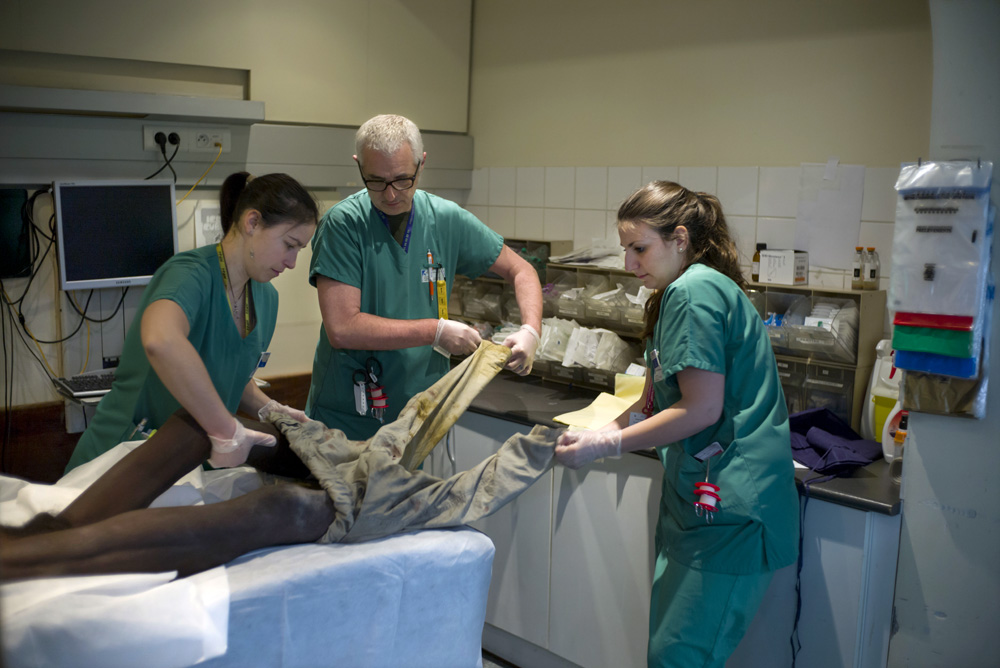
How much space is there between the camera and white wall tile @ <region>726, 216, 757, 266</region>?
2.67 m

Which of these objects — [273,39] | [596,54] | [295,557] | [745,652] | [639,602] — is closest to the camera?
[295,557]

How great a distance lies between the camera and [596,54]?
3.12 meters

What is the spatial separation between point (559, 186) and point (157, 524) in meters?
2.32

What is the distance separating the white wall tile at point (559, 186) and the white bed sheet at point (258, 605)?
6.38 feet

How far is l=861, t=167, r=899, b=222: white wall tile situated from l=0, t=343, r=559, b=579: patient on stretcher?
138 cm

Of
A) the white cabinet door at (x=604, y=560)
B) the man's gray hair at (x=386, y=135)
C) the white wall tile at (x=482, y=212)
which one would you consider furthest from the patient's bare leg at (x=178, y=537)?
the white wall tile at (x=482, y=212)

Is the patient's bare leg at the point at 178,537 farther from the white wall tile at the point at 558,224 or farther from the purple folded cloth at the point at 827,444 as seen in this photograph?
the white wall tile at the point at 558,224

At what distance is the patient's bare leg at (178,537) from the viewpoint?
1.19 meters

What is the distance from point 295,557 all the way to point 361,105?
89.0 inches

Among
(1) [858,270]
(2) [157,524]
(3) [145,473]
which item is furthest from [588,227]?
(2) [157,524]

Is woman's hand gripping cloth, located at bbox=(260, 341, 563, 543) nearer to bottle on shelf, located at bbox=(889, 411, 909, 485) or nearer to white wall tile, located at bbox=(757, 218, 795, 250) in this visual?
bottle on shelf, located at bbox=(889, 411, 909, 485)

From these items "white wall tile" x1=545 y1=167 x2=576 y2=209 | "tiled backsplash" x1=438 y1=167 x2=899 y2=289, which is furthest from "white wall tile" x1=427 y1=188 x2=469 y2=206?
"white wall tile" x1=545 y1=167 x2=576 y2=209

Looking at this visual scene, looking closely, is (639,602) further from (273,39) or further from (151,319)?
(273,39)

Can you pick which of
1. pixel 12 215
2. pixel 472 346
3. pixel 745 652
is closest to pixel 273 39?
pixel 12 215
